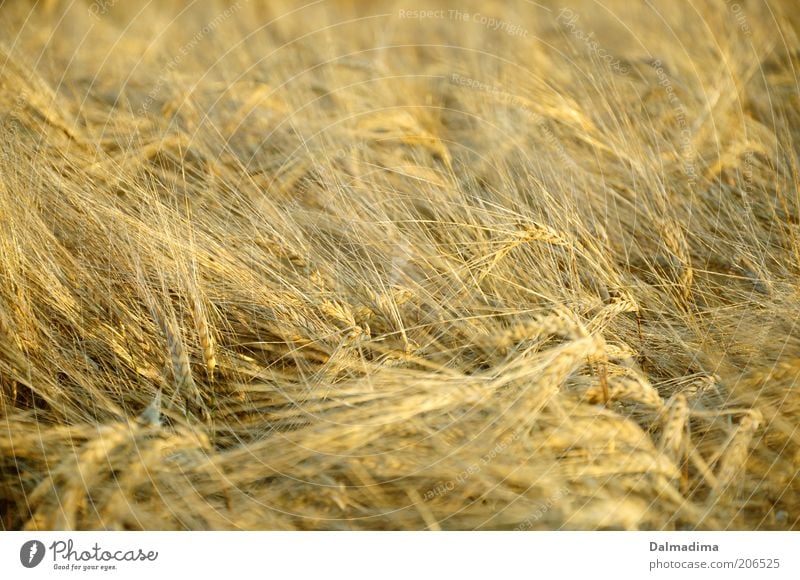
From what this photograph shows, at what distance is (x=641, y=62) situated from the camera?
159cm

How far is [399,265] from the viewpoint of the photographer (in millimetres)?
1343

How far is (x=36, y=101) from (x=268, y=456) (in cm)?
86

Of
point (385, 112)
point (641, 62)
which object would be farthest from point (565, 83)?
point (385, 112)

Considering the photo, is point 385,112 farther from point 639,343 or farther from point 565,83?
point 639,343
